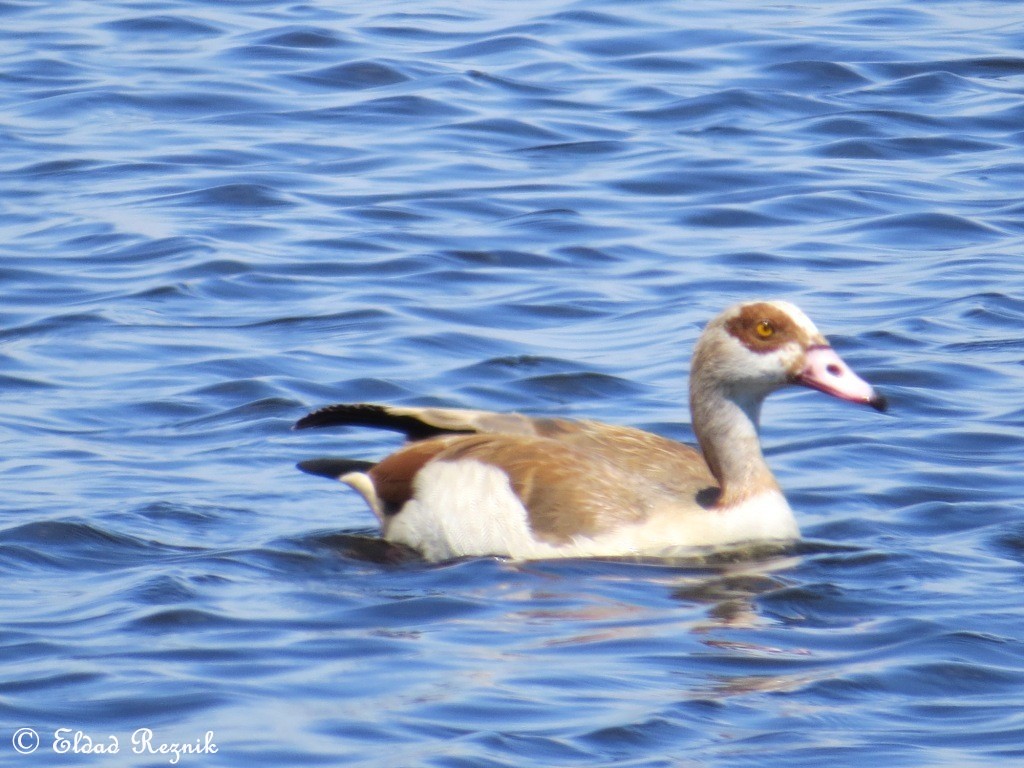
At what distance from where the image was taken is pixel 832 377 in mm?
8578

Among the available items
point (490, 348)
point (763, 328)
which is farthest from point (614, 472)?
point (490, 348)

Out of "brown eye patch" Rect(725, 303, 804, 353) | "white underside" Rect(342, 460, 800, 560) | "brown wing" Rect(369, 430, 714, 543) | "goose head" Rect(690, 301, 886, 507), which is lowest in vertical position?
"white underside" Rect(342, 460, 800, 560)

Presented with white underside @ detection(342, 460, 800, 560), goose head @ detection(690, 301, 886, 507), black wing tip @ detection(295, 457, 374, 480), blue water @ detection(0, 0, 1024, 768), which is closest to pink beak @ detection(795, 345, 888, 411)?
goose head @ detection(690, 301, 886, 507)

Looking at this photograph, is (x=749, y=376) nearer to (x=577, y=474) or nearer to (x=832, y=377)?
(x=832, y=377)

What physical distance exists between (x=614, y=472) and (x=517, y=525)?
42 cm

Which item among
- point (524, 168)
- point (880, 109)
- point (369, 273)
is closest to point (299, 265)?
point (369, 273)

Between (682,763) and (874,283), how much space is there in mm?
6362

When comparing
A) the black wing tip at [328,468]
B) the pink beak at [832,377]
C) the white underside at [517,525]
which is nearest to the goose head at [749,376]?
the pink beak at [832,377]

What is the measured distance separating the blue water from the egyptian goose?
0.52 feet

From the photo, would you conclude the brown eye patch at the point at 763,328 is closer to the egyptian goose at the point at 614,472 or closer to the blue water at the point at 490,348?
the egyptian goose at the point at 614,472

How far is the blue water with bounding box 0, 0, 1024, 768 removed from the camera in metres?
6.83

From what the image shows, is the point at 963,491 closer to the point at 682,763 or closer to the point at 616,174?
the point at 682,763

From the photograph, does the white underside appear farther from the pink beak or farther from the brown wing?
the pink beak

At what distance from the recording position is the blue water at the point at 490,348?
6828 mm
